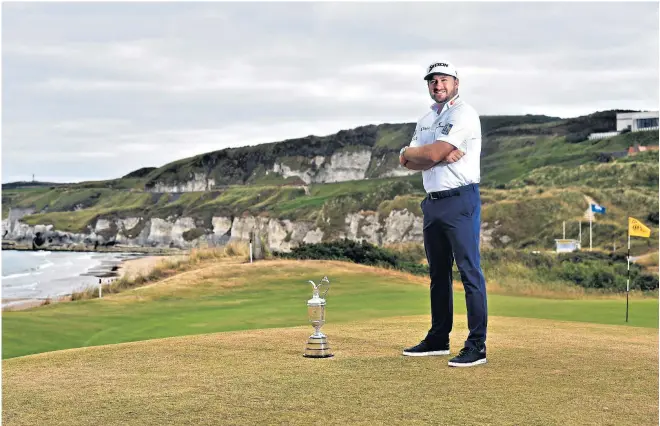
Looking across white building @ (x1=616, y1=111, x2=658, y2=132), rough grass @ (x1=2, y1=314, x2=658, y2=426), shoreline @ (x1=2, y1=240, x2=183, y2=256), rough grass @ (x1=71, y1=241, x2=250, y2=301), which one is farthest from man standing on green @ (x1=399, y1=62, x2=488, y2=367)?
white building @ (x1=616, y1=111, x2=658, y2=132)

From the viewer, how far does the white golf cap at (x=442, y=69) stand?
9.58 m

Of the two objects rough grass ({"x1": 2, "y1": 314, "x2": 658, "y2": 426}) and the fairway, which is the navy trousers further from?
the fairway

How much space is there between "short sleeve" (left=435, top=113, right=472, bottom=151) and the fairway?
7.57m

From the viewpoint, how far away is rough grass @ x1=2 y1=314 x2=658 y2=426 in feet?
23.4

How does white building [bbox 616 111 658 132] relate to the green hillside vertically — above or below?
above

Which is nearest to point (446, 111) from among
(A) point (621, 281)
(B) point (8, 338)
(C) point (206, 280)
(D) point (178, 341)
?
(D) point (178, 341)

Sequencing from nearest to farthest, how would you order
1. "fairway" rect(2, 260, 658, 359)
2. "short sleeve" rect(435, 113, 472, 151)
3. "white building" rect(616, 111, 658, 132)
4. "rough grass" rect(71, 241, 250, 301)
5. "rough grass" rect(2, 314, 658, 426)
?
"rough grass" rect(2, 314, 658, 426) < "short sleeve" rect(435, 113, 472, 151) < "fairway" rect(2, 260, 658, 359) < "rough grass" rect(71, 241, 250, 301) < "white building" rect(616, 111, 658, 132)

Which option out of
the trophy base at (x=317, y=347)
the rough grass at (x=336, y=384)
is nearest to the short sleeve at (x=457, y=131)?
the rough grass at (x=336, y=384)

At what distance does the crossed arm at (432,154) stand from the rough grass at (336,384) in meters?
1.96

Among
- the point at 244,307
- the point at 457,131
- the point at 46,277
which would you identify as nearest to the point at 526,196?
the point at 46,277

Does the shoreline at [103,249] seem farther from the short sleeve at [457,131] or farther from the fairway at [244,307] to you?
the short sleeve at [457,131]

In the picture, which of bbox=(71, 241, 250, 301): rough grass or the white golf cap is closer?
the white golf cap

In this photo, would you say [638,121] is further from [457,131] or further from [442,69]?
[457,131]

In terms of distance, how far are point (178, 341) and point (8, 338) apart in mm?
4816
